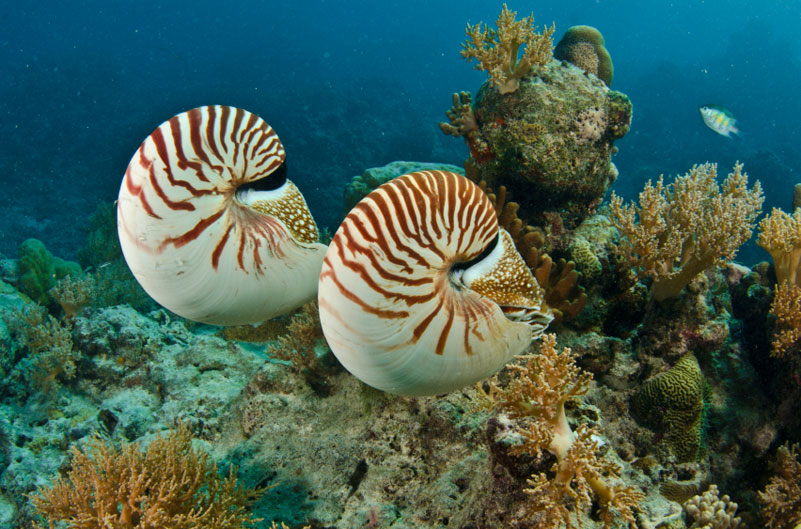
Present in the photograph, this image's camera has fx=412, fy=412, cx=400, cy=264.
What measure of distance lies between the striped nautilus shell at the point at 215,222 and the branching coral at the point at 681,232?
322cm

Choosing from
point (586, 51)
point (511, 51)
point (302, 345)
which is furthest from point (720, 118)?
point (302, 345)

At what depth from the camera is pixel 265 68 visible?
41.5 m

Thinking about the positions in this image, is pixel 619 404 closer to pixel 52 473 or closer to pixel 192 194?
pixel 192 194

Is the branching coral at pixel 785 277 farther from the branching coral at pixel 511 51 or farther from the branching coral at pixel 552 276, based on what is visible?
the branching coral at pixel 511 51

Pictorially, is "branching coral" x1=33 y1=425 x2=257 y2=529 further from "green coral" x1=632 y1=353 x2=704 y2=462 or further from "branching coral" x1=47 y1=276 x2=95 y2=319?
"branching coral" x1=47 y1=276 x2=95 y2=319

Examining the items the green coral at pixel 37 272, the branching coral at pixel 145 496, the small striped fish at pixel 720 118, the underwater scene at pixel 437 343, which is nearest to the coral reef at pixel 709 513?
the underwater scene at pixel 437 343

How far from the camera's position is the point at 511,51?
498 centimetres

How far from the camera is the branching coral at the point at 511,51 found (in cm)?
495

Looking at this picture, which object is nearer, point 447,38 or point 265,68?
point 265,68

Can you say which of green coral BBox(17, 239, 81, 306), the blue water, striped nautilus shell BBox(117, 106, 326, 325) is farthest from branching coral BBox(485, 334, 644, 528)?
the blue water

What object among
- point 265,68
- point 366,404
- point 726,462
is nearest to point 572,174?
point 726,462

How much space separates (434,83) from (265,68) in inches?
942

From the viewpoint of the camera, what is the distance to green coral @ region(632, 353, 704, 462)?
337 cm

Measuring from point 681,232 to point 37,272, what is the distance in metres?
11.4
